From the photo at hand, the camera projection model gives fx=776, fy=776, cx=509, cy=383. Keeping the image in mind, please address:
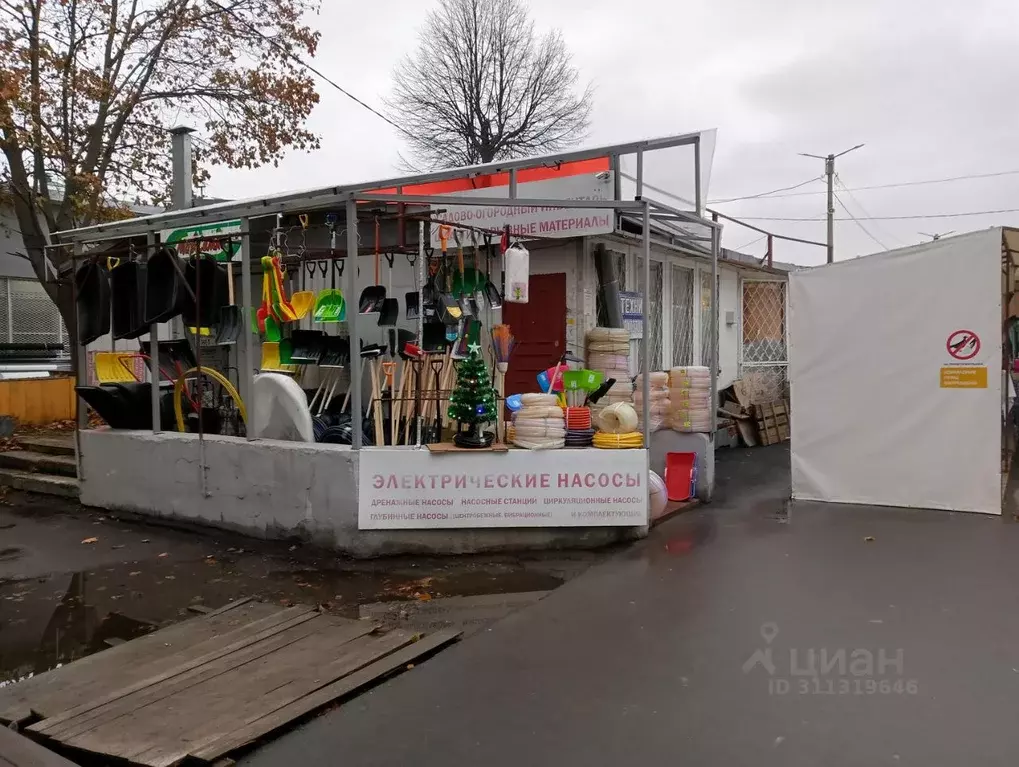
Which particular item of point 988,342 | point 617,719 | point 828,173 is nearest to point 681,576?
point 617,719

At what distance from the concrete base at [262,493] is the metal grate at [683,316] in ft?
16.9

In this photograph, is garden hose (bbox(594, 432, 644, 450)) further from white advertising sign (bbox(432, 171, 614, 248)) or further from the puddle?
white advertising sign (bbox(432, 171, 614, 248))

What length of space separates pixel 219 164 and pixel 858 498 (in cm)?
1023

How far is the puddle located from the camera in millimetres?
4637

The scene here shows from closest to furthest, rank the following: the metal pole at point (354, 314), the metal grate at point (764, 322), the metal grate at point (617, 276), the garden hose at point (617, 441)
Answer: the metal pole at point (354, 314) < the garden hose at point (617, 441) < the metal grate at point (617, 276) < the metal grate at point (764, 322)

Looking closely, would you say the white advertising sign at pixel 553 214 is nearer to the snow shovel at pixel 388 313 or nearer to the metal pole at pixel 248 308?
the snow shovel at pixel 388 313

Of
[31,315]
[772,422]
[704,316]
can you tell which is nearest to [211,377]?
[704,316]

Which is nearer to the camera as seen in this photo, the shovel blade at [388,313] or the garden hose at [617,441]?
the garden hose at [617,441]

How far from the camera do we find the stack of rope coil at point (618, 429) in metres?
6.04

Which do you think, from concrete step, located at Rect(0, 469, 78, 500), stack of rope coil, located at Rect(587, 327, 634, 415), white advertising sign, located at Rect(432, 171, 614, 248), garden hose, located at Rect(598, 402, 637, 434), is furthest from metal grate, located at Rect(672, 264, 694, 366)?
concrete step, located at Rect(0, 469, 78, 500)

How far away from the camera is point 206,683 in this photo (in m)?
3.74

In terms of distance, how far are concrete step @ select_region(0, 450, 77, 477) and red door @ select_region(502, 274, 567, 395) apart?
16.8 feet

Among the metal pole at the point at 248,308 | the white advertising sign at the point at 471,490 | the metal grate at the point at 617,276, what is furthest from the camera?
the metal grate at the point at 617,276

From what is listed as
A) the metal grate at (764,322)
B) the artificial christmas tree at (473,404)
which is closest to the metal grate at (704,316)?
the metal grate at (764,322)
